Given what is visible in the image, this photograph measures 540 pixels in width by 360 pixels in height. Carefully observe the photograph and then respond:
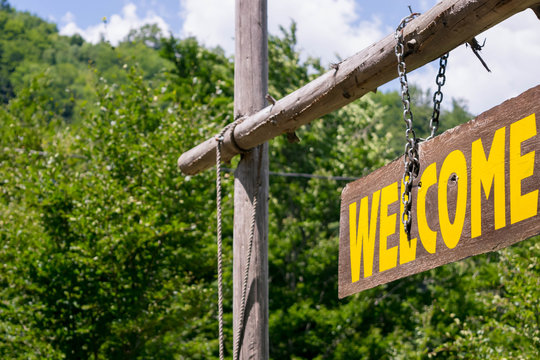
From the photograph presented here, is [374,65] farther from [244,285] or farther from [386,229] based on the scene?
[244,285]

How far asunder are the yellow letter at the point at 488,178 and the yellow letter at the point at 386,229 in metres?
0.41

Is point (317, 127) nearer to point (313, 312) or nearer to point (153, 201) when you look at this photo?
point (313, 312)

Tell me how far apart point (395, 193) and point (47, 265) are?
7.01 m

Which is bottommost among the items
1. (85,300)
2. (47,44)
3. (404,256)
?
(404,256)

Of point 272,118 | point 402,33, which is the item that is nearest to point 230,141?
point 272,118

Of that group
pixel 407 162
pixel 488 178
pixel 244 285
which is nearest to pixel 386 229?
pixel 407 162

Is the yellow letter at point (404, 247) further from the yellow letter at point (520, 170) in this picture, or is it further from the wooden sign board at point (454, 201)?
the yellow letter at point (520, 170)

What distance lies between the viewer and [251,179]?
3.92 m

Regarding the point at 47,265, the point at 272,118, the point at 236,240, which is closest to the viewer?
the point at 272,118

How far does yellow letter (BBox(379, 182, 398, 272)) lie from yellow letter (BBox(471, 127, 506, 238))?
0.41 meters

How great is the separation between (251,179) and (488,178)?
6.72 feet

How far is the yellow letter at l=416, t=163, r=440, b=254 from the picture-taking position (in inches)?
87.8

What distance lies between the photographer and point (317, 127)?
52.5ft

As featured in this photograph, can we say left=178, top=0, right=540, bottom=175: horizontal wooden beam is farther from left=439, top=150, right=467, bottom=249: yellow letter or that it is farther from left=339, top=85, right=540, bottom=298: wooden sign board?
left=439, top=150, right=467, bottom=249: yellow letter
